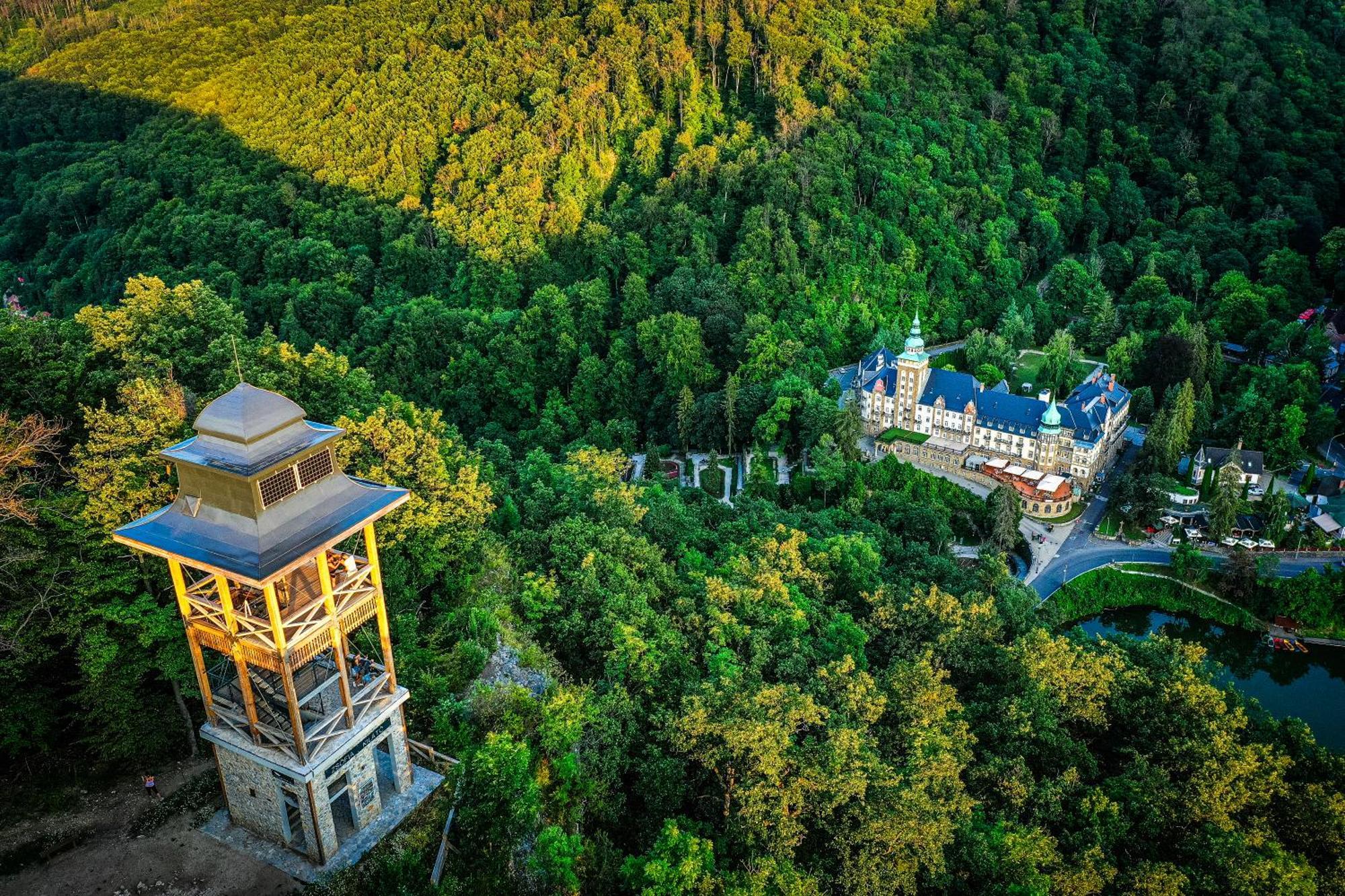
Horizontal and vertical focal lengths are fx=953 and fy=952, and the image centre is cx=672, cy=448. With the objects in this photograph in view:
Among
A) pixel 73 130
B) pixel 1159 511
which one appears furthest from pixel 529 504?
pixel 73 130

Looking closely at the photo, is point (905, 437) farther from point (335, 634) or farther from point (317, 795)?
→ point (317, 795)

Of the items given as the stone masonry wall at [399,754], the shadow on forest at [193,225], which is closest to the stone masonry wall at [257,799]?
the stone masonry wall at [399,754]

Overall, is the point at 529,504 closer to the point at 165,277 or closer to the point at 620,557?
the point at 620,557

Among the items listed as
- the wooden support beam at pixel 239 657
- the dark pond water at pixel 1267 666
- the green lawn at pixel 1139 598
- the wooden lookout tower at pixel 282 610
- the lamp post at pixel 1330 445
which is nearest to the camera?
the wooden lookout tower at pixel 282 610

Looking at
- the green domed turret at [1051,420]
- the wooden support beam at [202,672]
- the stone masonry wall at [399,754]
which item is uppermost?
the wooden support beam at [202,672]

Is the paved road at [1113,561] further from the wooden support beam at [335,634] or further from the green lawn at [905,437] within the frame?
the wooden support beam at [335,634]

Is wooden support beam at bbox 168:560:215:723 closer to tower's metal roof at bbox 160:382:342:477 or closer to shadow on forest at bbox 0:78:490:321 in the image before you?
tower's metal roof at bbox 160:382:342:477

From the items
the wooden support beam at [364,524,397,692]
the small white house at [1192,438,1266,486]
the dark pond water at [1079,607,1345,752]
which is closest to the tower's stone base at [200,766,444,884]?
the wooden support beam at [364,524,397,692]

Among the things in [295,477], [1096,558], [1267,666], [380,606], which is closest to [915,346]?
[1096,558]
